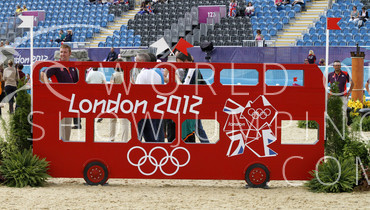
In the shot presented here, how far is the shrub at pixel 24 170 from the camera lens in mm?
6988

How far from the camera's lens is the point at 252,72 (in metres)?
18.7

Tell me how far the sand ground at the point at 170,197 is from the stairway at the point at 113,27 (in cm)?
2223

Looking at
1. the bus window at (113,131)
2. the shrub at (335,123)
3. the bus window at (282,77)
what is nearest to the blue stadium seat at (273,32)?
the bus window at (282,77)

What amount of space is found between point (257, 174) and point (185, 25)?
20.2 meters

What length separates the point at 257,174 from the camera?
23.3 ft

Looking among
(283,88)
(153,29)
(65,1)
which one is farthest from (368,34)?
(65,1)

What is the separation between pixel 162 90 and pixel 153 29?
20.6 meters

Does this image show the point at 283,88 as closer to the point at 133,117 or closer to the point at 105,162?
the point at 133,117

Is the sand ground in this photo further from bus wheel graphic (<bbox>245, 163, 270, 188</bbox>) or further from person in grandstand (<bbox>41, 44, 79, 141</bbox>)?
person in grandstand (<bbox>41, 44, 79, 141</bbox>)

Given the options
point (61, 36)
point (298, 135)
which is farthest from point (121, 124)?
point (61, 36)

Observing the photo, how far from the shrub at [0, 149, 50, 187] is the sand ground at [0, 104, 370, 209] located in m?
0.12

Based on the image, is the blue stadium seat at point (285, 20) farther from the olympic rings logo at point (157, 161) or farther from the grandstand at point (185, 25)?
the olympic rings logo at point (157, 161)

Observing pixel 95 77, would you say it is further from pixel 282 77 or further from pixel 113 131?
pixel 282 77

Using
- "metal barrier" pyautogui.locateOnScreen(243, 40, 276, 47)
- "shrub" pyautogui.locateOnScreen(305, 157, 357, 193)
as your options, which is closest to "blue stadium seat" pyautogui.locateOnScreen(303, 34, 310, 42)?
"metal barrier" pyautogui.locateOnScreen(243, 40, 276, 47)
